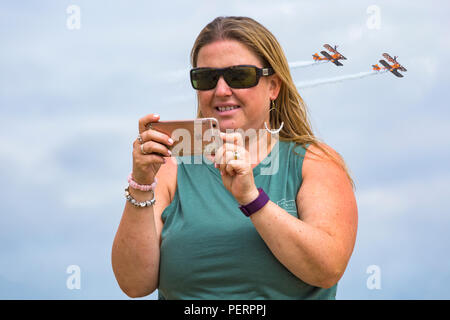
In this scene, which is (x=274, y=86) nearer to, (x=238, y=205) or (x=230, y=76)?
(x=230, y=76)

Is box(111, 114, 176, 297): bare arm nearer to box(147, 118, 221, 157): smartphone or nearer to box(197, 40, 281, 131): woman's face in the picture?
box(147, 118, 221, 157): smartphone

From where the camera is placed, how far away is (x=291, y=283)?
4152mm

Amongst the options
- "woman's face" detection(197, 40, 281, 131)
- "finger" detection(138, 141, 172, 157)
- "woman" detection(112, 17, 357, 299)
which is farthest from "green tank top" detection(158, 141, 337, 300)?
"finger" detection(138, 141, 172, 157)

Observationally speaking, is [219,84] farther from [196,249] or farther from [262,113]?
[196,249]

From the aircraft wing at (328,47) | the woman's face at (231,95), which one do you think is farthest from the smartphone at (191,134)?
the aircraft wing at (328,47)

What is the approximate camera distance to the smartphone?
4039 mm

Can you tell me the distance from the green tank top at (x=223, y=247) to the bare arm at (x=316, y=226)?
Result: 0.13 metres

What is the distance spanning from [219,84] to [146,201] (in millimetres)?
1137

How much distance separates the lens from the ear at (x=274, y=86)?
4832mm

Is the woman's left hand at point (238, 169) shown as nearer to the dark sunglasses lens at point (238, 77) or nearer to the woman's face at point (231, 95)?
the woman's face at point (231, 95)

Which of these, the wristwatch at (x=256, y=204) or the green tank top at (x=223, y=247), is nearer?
the wristwatch at (x=256, y=204)

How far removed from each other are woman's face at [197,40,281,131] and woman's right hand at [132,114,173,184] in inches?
23.4

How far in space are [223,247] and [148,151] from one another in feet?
3.05

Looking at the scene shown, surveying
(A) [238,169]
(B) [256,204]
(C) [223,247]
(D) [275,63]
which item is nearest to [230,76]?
(D) [275,63]
